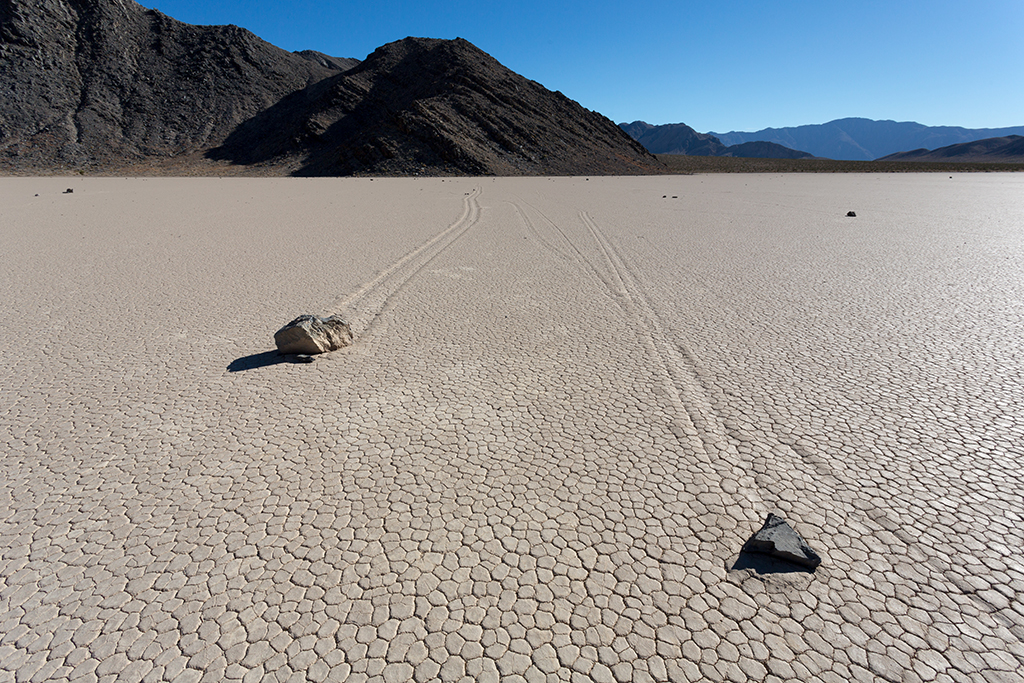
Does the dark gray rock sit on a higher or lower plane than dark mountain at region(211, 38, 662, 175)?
lower

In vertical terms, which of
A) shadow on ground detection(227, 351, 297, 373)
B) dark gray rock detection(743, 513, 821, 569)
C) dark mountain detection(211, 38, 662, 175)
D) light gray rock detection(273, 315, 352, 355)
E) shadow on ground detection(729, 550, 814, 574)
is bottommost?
shadow on ground detection(729, 550, 814, 574)

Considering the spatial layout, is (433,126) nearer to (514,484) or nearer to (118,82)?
(118,82)

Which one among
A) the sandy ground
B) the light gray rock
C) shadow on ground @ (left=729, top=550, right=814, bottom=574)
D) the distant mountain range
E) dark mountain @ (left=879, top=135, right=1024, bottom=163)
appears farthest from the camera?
dark mountain @ (left=879, top=135, right=1024, bottom=163)

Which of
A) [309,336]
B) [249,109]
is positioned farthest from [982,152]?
[309,336]

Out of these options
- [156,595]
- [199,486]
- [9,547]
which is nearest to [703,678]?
[156,595]

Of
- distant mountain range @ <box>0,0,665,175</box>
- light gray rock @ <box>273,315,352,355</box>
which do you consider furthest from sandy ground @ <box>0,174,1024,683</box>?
distant mountain range @ <box>0,0,665,175</box>

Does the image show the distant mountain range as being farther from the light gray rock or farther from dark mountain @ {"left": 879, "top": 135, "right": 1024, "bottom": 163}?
dark mountain @ {"left": 879, "top": 135, "right": 1024, "bottom": 163}

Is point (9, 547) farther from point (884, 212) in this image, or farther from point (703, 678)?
point (884, 212)
